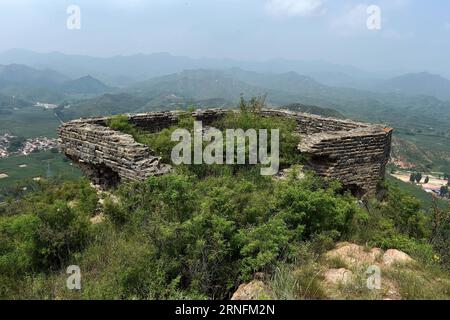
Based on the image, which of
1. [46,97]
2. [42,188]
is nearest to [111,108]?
[46,97]

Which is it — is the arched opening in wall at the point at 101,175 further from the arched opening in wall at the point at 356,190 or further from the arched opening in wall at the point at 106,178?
the arched opening in wall at the point at 356,190

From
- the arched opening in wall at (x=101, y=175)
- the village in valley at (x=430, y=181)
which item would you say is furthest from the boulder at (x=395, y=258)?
the village in valley at (x=430, y=181)

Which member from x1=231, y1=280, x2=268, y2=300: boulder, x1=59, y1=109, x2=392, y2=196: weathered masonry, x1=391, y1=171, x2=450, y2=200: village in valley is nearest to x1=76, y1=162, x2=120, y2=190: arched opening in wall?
x1=59, y1=109, x2=392, y2=196: weathered masonry

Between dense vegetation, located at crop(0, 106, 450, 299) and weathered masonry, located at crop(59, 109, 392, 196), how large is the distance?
3.33 feet

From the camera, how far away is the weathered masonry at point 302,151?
6.94m

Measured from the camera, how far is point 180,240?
4066 mm

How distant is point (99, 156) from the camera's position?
7.79 meters

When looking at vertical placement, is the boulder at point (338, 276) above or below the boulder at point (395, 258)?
above

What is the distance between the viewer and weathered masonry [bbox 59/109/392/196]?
694cm

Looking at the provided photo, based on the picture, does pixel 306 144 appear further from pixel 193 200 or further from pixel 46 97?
pixel 46 97

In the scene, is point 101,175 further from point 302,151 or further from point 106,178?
point 302,151

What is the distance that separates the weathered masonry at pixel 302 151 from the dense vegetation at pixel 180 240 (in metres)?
1.01

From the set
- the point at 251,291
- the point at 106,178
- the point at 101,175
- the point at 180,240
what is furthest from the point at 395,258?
the point at 101,175
